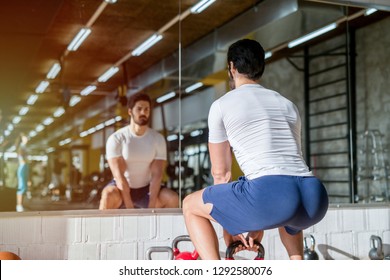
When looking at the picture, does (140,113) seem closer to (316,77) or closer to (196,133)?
(196,133)

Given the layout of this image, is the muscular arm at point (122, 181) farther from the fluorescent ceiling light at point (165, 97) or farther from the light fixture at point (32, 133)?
the fluorescent ceiling light at point (165, 97)

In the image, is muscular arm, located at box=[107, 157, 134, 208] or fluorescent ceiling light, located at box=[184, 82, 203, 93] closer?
muscular arm, located at box=[107, 157, 134, 208]

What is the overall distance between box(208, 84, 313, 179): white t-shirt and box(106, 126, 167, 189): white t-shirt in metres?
1.27

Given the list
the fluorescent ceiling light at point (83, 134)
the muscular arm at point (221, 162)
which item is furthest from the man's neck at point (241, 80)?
the fluorescent ceiling light at point (83, 134)

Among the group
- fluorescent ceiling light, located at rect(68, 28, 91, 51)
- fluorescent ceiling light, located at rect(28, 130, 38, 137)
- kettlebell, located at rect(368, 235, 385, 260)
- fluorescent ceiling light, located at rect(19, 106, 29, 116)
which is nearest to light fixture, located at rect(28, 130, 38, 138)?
fluorescent ceiling light, located at rect(28, 130, 38, 137)

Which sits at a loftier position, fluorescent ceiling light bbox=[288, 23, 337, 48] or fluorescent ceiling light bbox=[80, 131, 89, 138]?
fluorescent ceiling light bbox=[288, 23, 337, 48]

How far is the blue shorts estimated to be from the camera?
1807mm

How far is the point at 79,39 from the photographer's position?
10.9 feet

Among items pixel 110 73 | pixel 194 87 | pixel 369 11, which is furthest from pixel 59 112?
pixel 369 11

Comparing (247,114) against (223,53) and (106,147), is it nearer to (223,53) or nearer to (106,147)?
(106,147)

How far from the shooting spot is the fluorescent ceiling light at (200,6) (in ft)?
12.0

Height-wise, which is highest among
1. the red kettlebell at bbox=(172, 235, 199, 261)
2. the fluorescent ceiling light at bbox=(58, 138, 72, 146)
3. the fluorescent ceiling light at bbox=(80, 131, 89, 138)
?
the fluorescent ceiling light at bbox=(80, 131, 89, 138)

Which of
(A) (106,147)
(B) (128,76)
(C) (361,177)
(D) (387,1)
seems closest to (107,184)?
(A) (106,147)

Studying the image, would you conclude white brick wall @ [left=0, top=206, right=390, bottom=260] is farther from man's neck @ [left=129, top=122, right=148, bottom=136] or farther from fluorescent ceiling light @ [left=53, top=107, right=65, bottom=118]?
fluorescent ceiling light @ [left=53, top=107, right=65, bottom=118]
